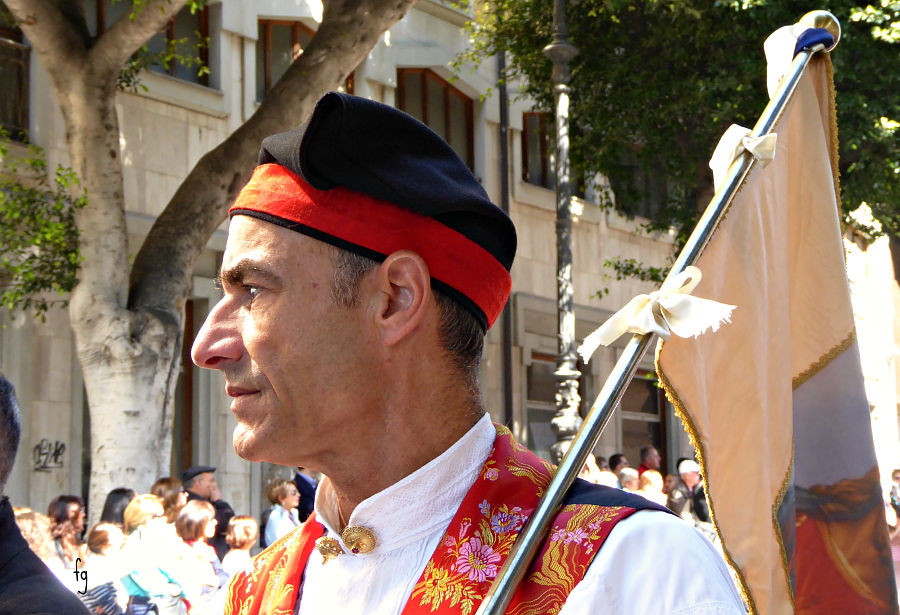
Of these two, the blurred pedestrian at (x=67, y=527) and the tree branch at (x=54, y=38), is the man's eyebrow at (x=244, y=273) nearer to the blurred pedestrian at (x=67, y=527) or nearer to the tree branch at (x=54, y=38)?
the blurred pedestrian at (x=67, y=527)

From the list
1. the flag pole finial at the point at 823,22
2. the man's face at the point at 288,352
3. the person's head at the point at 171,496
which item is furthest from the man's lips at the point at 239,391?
the person's head at the point at 171,496

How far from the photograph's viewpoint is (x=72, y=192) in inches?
407

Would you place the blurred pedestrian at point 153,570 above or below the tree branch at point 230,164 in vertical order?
below

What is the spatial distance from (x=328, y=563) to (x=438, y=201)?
58cm

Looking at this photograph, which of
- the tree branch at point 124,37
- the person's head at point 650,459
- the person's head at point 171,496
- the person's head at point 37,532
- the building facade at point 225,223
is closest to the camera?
the person's head at point 37,532

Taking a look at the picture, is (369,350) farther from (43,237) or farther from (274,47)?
(274,47)

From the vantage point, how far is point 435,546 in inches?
76.8

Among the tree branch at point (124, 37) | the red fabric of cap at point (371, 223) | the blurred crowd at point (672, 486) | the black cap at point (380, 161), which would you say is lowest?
the blurred crowd at point (672, 486)

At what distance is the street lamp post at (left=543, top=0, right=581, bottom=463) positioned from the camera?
13352 millimetres

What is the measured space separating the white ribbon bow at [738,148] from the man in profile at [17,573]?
1.59 meters

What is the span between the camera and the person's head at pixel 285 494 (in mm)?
9852

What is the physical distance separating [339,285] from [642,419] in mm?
21186

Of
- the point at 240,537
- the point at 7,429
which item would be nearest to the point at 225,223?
the point at 240,537

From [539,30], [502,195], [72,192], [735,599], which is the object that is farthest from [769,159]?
[502,195]
